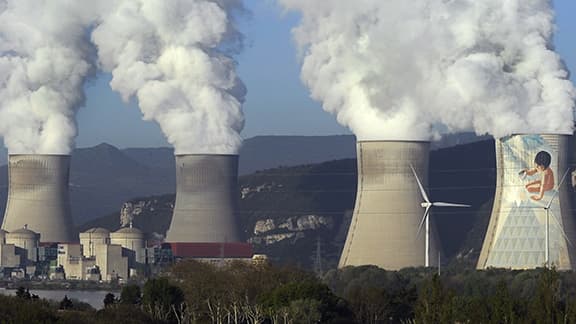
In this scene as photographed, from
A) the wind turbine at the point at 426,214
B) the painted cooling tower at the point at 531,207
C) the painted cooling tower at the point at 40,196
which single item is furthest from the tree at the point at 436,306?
the painted cooling tower at the point at 40,196

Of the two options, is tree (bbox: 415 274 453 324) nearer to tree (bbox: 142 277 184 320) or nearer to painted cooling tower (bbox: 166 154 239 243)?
tree (bbox: 142 277 184 320)

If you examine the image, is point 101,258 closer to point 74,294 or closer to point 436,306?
point 74,294

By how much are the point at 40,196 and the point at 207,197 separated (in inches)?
351

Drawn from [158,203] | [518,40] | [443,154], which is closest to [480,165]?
[443,154]

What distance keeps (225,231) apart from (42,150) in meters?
11.6

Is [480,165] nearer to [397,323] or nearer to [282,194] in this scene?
[282,194]

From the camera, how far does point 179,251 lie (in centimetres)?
7100

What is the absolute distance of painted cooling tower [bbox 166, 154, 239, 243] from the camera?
64938 millimetres

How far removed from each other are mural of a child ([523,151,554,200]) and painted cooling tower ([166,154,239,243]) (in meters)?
15.4

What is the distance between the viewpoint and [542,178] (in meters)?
53.2

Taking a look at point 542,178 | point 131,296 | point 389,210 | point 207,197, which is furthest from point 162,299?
point 207,197

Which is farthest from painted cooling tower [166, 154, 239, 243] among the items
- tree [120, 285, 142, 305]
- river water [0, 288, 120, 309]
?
tree [120, 285, 142, 305]

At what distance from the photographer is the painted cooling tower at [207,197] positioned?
64938 mm

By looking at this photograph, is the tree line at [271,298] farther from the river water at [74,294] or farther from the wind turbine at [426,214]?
the river water at [74,294]
